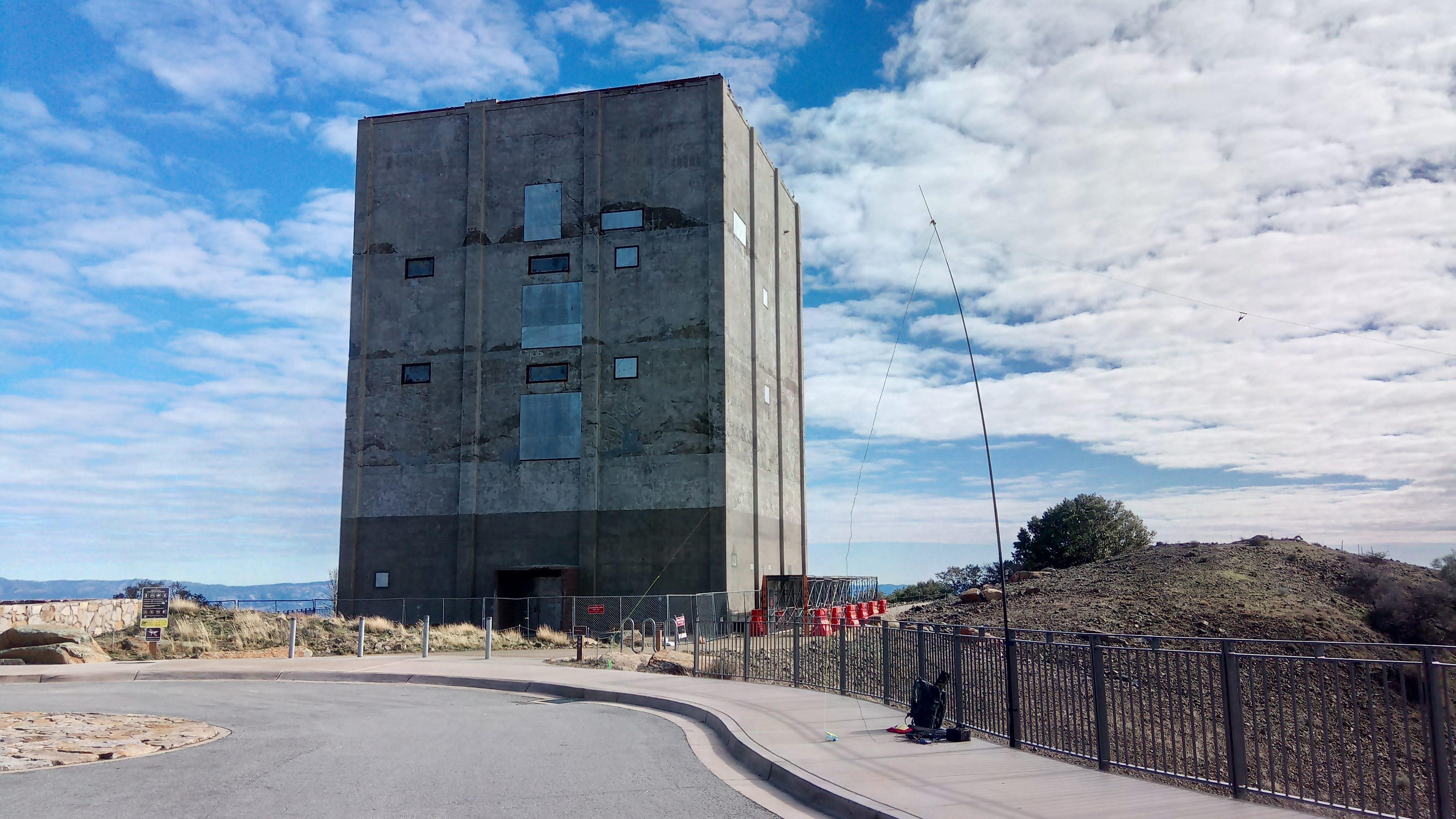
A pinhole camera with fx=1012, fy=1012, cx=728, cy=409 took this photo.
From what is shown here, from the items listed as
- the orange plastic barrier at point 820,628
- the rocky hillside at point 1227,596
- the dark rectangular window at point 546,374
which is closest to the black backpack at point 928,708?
the orange plastic barrier at point 820,628

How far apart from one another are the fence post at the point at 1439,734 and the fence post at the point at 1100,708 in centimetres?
282

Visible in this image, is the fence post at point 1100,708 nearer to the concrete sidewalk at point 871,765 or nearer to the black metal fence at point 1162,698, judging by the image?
the black metal fence at point 1162,698

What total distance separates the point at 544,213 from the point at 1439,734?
1693 inches

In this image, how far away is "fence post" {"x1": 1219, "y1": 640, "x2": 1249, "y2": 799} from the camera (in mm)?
8430

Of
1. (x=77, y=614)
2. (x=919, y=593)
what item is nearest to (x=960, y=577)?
(x=919, y=593)

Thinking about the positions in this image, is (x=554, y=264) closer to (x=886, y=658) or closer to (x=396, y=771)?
(x=886, y=658)

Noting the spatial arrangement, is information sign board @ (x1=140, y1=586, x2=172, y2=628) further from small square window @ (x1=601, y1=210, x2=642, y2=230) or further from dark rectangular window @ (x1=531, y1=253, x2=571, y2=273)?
small square window @ (x1=601, y1=210, x2=642, y2=230)

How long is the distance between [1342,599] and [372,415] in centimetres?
4082

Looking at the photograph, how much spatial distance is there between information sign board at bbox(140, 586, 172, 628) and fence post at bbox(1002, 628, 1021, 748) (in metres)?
24.5

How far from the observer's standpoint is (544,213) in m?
46.3

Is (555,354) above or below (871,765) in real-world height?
above

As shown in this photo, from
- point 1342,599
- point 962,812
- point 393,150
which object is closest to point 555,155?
point 393,150

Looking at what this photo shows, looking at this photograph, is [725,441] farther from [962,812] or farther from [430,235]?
[962,812]

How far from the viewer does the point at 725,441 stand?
43.5m
